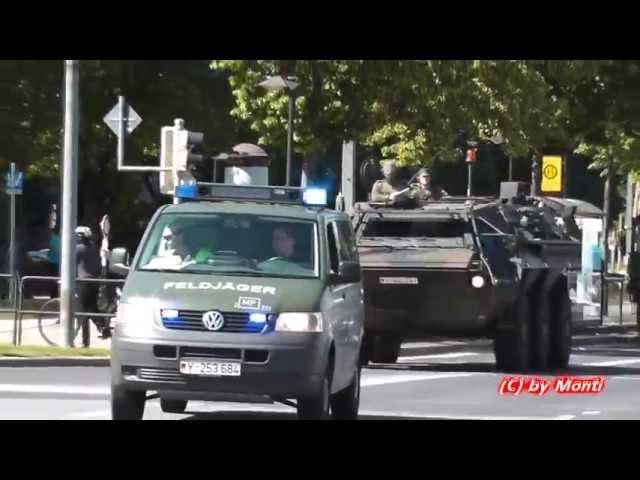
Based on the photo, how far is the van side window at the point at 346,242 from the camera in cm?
1568

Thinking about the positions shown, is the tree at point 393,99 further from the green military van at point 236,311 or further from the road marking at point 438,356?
the green military van at point 236,311

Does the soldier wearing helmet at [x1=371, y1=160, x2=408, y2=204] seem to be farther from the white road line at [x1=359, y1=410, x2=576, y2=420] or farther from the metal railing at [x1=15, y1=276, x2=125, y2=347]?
the white road line at [x1=359, y1=410, x2=576, y2=420]

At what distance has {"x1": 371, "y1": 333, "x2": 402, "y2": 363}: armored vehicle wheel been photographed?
2369 cm

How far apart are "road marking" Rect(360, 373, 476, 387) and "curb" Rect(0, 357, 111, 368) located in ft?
11.3

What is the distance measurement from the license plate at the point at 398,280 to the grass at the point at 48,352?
3.68 metres

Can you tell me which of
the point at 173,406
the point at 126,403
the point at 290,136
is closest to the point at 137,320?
the point at 126,403

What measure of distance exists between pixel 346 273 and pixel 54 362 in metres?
8.17

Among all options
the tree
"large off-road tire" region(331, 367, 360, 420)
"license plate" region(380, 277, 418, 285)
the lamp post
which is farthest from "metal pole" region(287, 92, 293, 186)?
"large off-road tire" region(331, 367, 360, 420)

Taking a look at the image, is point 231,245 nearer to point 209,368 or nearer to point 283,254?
point 283,254

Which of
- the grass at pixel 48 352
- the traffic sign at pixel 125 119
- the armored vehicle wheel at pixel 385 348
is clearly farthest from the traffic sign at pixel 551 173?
the grass at pixel 48 352

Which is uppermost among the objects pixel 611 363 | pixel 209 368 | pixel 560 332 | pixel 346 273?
pixel 346 273

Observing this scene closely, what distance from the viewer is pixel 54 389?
60.5 ft
